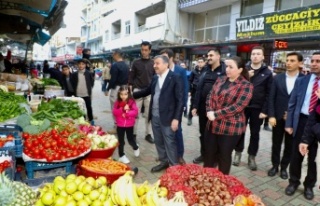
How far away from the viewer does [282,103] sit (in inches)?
185

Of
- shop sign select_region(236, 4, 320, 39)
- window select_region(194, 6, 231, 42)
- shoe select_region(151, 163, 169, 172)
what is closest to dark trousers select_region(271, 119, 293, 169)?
shoe select_region(151, 163, 169, 172)

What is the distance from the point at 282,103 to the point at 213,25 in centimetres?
1548

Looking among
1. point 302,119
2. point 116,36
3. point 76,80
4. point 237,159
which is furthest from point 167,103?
point 116,36

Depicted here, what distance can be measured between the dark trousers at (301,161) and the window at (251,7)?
1285 centimetres

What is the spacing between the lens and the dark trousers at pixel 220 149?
3.80 metres

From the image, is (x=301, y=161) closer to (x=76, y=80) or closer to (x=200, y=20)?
(x=76, y=80)

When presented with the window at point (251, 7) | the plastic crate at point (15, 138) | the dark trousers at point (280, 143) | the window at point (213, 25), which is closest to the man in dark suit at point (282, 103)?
the dark trousers at point (280, 143)

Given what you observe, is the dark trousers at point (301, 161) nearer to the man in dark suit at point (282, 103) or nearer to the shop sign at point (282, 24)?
the man in dark suit at point (282, 103)

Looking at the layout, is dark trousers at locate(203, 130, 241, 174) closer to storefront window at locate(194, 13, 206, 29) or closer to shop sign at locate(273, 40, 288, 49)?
shop sign at locate(273, 40, 288, 49)

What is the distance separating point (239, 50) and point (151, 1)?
11.4 meters

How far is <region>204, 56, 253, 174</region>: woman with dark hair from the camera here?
3674mm

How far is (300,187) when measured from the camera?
14.7 feet

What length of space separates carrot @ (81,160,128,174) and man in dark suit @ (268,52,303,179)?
2711 millimetres

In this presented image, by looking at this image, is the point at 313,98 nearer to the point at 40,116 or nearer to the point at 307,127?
the point at 307,127
